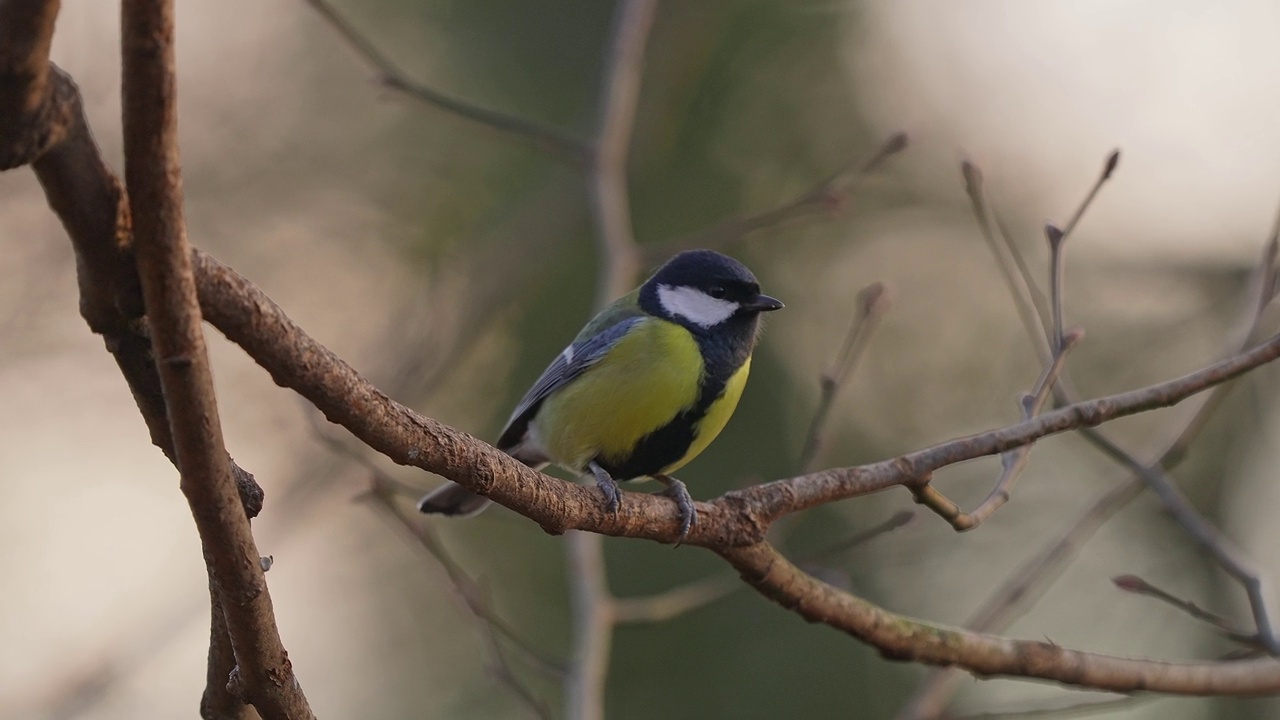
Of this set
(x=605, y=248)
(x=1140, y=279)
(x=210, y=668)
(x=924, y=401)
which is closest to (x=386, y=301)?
(x=605, y=248)

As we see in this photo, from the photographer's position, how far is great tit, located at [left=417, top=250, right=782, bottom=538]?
Result: 130 inches

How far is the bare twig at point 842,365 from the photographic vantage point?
287 centimetres

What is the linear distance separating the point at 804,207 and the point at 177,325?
3.00 m

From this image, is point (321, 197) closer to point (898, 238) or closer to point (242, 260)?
point (242, 260)

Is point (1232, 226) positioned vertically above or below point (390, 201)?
below

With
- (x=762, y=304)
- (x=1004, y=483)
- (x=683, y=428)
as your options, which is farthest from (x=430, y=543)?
(x=1004, y=483)

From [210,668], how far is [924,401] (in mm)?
7133

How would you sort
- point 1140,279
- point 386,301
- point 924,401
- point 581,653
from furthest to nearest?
1. point 924,401
2. point 1140,279
3. point 386,301
4. point 581,653

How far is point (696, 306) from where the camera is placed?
11.9 feet

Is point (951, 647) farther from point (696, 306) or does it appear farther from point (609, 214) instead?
point (609, 214)

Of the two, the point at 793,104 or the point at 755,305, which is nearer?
the point at 755,305

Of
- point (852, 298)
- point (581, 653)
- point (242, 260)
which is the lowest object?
point (581, 653)

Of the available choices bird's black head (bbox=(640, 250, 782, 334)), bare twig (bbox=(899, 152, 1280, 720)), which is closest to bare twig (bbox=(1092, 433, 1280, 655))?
bare twig (bbox=(899, 152, 1280, 720))

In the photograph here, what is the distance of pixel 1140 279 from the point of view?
23.6ft
